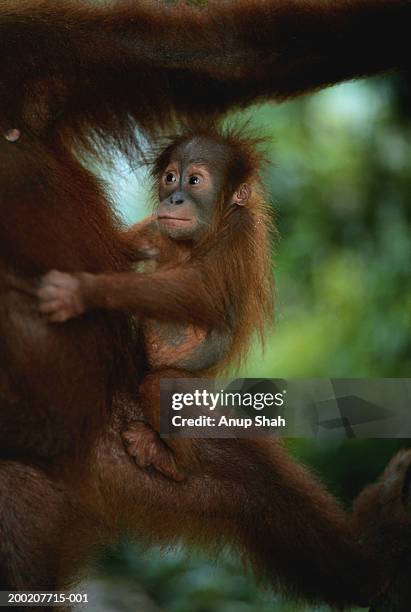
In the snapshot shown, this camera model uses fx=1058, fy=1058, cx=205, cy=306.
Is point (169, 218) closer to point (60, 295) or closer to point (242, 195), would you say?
point (242, 195)

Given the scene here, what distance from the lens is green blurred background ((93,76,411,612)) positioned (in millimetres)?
2668

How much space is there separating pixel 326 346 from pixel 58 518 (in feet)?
2.69

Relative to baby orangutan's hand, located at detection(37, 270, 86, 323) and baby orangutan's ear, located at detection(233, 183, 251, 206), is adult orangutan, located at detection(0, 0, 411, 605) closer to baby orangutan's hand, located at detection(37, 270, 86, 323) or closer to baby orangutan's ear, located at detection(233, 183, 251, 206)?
baby orangutan's hand, located at detection(37, 270, 86, 323)

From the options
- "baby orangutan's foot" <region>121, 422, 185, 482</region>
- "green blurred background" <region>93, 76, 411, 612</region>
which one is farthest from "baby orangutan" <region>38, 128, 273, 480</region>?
"green blurred background" <region>93, 76, 411, 612</region>

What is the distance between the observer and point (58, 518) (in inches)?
92.9

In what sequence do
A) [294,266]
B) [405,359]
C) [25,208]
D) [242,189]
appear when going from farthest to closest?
[294,266] < [405,359] < [242,189] < [25,208]

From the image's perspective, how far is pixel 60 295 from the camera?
227cm

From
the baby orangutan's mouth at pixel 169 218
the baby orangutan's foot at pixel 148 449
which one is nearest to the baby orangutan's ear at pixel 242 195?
the baby orangutan's mouth at pixel 169 218

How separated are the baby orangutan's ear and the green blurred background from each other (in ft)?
0.66

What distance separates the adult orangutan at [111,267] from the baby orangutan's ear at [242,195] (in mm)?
210

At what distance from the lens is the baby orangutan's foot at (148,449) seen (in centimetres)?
245

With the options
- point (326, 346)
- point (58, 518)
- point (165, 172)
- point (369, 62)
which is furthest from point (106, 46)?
point (58, 518)

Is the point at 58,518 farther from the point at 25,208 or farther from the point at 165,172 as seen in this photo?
the point at 165,172

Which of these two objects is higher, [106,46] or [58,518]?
[106,46]
